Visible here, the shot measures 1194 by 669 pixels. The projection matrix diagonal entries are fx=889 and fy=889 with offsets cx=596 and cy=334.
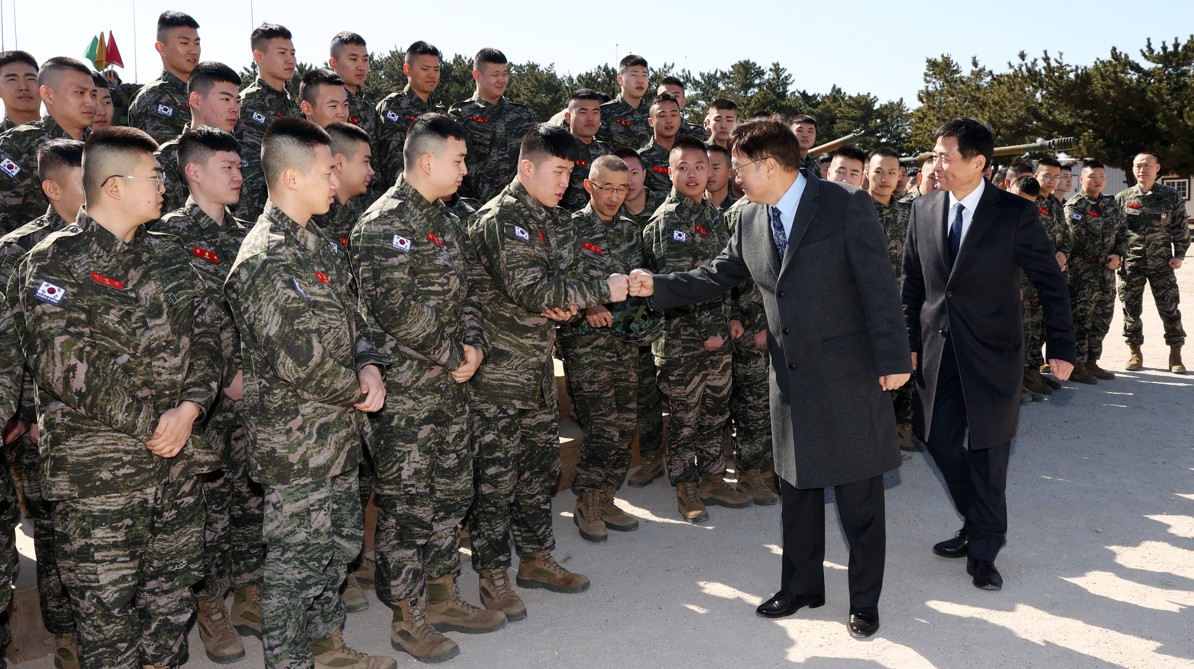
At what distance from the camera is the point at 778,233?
3.96 meters

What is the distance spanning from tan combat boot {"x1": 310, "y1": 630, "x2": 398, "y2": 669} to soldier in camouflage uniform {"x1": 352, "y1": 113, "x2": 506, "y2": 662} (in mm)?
185

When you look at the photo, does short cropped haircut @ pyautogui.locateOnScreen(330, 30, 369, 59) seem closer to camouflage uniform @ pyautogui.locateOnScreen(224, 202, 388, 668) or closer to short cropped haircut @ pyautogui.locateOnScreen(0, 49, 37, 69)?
short cropped haircut @ pyautogui.locateOnScreen(0, 49, 37, 69)

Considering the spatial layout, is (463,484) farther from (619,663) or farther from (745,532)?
(745,532)

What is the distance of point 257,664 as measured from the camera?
3.80 metres

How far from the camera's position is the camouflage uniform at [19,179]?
4598mm

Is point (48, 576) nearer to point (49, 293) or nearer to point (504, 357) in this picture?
point (49, 293)

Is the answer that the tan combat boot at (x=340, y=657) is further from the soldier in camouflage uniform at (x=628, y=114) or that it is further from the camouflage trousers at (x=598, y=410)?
the soldier in camouflage uniform at (x=628, y=114)

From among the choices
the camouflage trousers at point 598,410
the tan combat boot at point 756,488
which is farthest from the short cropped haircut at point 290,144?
the tan combat boot at point 756,488

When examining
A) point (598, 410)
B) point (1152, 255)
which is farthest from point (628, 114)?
point (1152, 255)

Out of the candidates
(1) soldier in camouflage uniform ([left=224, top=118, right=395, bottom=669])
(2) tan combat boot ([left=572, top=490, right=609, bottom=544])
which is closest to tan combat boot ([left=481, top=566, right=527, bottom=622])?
(2) tan combat boot ([left=572, top=490, right=609, bottom=544])

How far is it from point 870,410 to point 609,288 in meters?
1.29

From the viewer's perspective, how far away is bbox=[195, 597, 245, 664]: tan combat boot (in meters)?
3.82

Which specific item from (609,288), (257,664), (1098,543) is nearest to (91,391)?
(257,664)

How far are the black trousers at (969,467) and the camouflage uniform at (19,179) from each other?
15.1ft
